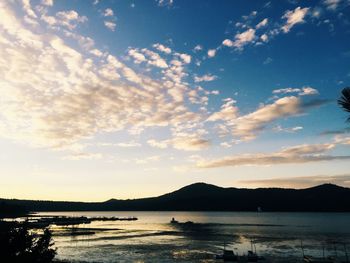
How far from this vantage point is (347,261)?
2849 inches

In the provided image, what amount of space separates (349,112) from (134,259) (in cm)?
7249

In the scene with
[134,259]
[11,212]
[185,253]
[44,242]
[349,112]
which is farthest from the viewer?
[11,212]

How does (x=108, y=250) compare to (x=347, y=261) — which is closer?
(x=347, y=261)

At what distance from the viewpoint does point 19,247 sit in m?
24.8

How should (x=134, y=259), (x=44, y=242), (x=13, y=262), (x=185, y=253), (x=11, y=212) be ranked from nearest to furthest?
(x=13, y=262) → (x=44, y=242) → (x=134, y=259) → (x=185, y=253) → (x=11, y=212)

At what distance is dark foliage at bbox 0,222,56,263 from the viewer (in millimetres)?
23891

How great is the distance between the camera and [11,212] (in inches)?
7746

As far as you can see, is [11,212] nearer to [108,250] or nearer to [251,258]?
[108,250]

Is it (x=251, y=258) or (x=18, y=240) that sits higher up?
(x=18, y=240)

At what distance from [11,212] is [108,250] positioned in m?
130

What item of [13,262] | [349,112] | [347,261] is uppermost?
[349,112]

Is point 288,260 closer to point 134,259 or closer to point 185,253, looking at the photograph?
point 185,253

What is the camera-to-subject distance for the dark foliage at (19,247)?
941 inches

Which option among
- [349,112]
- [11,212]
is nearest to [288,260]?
[349,112]
